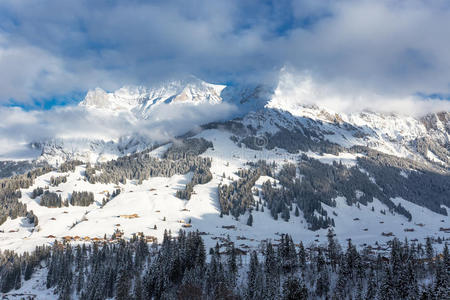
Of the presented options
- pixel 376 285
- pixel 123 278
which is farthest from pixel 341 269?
pixel 123 278

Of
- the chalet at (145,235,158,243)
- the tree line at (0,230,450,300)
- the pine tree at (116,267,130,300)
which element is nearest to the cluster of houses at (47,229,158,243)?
the chalet at (145,235,158,243)

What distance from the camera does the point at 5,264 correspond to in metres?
142

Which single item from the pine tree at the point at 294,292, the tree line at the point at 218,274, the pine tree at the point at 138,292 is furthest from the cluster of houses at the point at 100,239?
the pine tree at the point at 294,292

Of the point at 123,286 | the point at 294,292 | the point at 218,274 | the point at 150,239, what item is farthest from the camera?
the point at 150,239

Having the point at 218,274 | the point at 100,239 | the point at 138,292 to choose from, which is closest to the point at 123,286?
the point at 138,292

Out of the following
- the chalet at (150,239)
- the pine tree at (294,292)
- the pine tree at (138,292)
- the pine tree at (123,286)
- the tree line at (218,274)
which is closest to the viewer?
the pine tree at (294,292)

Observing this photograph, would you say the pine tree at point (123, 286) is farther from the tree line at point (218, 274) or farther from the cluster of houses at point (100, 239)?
the cluster of houses at point (100, 239)

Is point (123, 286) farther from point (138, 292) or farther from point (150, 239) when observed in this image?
point (150, 239)

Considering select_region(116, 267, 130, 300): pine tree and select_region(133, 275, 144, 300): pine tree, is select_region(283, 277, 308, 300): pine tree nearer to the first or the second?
select_region(133, 275, 144, 300): pine tree

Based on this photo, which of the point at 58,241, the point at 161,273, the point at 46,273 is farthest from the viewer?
the point at 58,241

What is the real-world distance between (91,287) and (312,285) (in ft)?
270

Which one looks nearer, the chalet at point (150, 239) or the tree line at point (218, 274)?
the tree line at point (218, 274)

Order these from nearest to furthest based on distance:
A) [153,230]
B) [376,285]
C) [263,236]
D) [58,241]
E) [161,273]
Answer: [376,285], [161,273], [58,241], [153,230], [263,236]

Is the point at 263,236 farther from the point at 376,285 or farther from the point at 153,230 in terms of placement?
the point at 376,285
